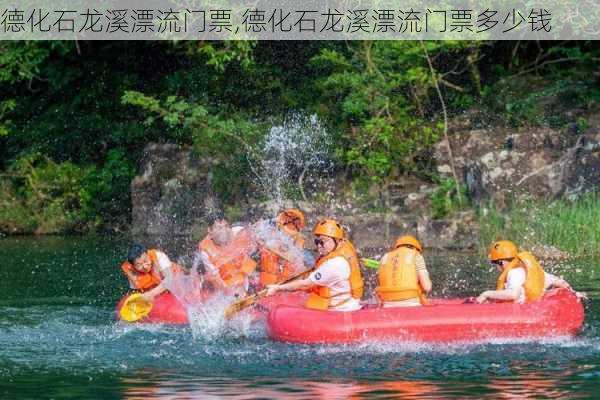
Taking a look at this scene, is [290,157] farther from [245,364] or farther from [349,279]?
[245,364]

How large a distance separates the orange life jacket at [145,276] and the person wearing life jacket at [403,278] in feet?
7.89

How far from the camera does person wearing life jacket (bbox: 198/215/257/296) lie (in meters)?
12.1

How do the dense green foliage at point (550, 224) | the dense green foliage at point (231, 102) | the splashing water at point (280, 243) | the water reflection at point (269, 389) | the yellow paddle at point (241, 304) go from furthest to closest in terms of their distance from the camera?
the dense green foliage at point (231, 102) → the dense green foliage at point (550, 224) → the splashing water at point (280, 243) → the yellow paddle at point (241, 304) → the water reflection at point (269, 389)

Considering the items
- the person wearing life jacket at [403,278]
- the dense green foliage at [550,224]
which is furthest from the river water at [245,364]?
the dense green foliage at [550,224]

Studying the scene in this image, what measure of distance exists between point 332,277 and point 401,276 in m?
0.60

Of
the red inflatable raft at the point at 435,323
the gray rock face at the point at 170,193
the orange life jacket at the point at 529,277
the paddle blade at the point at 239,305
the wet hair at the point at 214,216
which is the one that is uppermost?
the gray rock face at the point at 170,193

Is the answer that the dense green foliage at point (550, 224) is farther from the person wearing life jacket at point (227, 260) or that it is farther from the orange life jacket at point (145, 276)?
the orange life jacket at point (145, 276)

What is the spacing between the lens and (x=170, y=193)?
2020 centimetres

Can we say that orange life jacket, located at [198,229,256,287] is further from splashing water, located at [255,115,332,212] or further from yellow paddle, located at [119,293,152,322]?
splashing water, located at [255,115,332,212]

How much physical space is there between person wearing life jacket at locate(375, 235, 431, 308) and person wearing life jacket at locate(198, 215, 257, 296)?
190cm

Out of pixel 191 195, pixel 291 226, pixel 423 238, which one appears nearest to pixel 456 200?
pixel 423 238

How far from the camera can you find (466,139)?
18.9 metres

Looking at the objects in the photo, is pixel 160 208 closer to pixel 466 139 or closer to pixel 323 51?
pixel 323 51

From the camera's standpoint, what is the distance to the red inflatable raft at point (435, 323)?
404 inches
